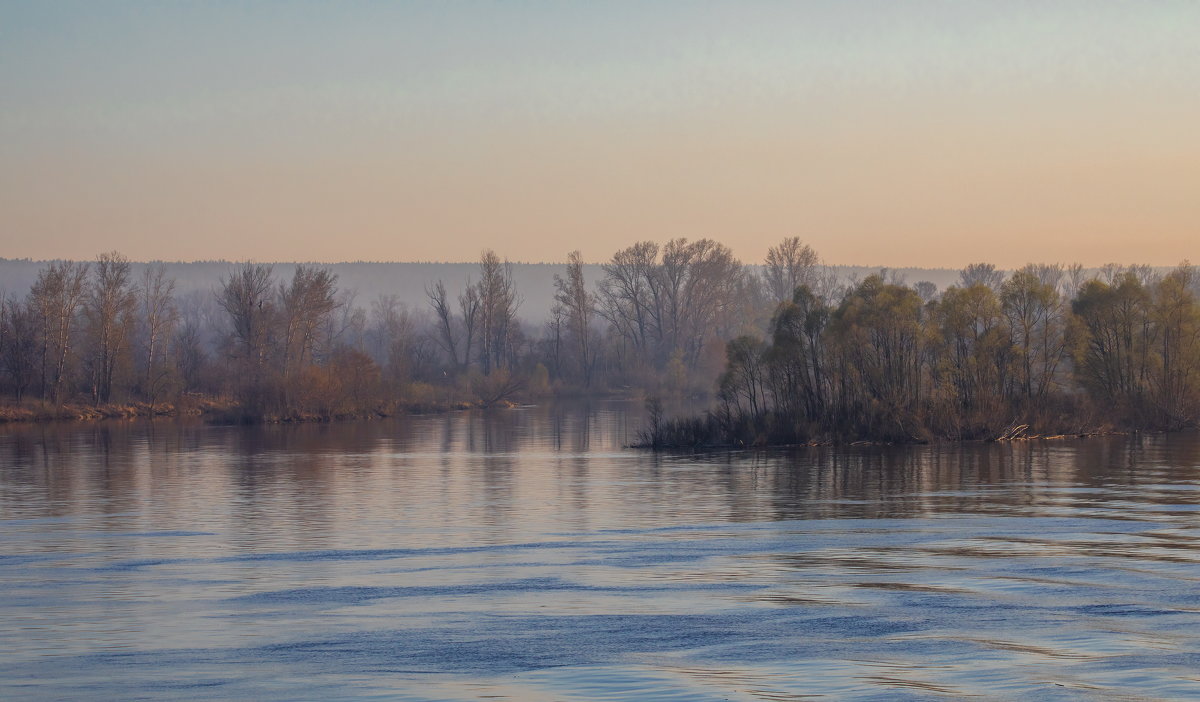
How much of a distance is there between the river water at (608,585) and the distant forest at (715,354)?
12.0m

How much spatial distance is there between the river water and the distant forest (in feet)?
39.3

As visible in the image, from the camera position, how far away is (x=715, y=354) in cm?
10588

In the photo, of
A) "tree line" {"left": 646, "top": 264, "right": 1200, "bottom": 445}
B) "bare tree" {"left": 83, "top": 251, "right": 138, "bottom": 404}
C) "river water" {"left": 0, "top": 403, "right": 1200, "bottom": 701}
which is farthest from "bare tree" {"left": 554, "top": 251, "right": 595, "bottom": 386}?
"river water" {"left": 0, "top": 403, "right": 1200, "bottom": 701}

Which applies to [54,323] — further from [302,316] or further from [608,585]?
[608,585]

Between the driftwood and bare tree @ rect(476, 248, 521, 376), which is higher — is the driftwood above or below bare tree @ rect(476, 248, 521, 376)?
below

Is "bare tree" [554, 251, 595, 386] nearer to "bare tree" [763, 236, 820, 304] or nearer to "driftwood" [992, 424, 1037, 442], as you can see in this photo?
"bare tree" [763, 236, 820, 304]

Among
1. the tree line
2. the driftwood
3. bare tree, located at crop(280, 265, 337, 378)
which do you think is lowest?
the driftwood

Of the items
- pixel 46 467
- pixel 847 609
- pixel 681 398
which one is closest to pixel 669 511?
pixel 847 609

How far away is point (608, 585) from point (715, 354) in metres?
89.4

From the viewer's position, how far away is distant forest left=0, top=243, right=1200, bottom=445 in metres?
47.0

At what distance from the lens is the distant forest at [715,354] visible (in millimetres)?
46969

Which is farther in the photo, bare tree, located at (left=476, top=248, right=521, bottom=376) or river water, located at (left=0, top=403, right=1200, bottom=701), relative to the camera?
bare tree, located at (left=476, top=248, right=521, bottom=376)

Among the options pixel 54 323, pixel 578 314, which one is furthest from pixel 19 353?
pixel 578 314

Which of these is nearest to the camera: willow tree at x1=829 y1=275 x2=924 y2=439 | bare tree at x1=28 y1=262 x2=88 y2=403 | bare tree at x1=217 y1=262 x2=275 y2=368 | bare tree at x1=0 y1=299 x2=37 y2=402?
willow tree at x1=829 y1=275 x2=924 y2=439
